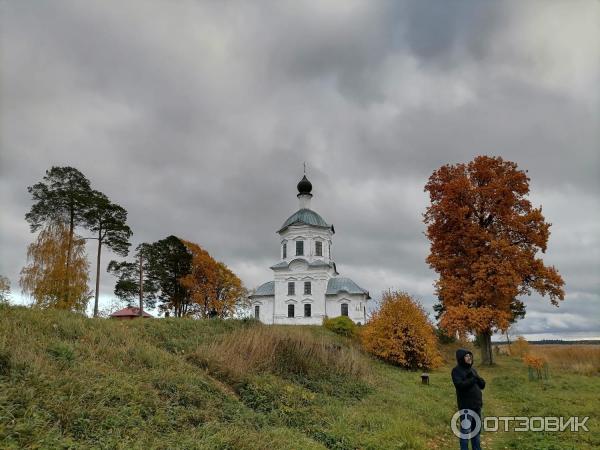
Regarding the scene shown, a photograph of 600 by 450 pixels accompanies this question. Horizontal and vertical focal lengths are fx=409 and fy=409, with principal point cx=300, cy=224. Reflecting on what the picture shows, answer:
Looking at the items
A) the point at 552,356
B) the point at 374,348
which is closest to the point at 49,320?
the point at 374,348

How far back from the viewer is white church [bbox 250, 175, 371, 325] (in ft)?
153

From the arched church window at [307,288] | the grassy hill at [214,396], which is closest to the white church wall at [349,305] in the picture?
the arched church window at [307,288]

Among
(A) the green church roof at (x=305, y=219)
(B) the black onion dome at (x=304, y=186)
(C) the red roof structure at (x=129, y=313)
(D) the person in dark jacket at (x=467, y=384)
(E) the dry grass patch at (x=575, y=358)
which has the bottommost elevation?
(E) the dry grass patch at (x=575, y=358)

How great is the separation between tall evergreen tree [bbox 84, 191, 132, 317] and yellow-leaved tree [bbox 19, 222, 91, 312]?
1.92 meters

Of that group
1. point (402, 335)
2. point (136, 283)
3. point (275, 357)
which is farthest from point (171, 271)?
point (275, 357)

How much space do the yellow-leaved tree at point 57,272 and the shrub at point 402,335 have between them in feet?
63.1

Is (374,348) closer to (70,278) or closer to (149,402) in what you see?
(149,402)

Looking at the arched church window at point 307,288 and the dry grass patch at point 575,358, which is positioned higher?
the arched church window at point 307,288

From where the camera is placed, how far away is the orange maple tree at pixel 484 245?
2316 cm

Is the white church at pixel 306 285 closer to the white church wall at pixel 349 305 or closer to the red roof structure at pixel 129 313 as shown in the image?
the white church wall at pixel 349 305

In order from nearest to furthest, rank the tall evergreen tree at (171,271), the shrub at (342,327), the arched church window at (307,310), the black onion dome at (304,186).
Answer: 1. the shrub at (342,327)
2. the tall evergreen tree at (171,271)
3. the arched church window at (307,310)
4. the black onion dome at (304,186)

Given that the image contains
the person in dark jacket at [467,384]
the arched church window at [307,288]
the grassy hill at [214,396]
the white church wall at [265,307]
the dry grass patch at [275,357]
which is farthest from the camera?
the white church wall at [265,307]

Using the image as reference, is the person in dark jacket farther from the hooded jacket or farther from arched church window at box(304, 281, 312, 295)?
arched church window at box(304, 281, 312, 295)

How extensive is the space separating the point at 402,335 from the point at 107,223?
76.7 ft
